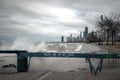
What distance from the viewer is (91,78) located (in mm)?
11609

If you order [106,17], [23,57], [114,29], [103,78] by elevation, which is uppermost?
[106,17]

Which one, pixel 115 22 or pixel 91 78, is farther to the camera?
pixel 115 22

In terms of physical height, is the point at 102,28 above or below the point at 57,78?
above

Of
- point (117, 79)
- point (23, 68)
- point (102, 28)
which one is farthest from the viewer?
point (102, 28)

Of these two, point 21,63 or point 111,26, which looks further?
point 111,26

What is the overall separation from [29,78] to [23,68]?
360 centimetres

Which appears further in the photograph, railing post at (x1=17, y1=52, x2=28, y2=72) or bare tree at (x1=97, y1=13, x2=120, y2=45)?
bare tree at (x1=97, y1=13, x2=120, y2=45)

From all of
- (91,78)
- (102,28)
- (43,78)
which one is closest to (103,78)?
(91,78)

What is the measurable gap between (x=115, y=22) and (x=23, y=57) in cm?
6035

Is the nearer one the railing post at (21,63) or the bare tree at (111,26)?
the railing post at (21,63)

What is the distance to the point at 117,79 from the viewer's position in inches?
441

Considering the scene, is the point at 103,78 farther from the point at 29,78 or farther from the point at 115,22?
the point at 115,22

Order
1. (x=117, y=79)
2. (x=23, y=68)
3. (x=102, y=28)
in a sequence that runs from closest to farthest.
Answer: (x=117, y=79)
(x=23, y=68)
(x=102, y=28)

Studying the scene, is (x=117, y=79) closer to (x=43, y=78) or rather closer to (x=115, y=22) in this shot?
(x=43, y=78)
